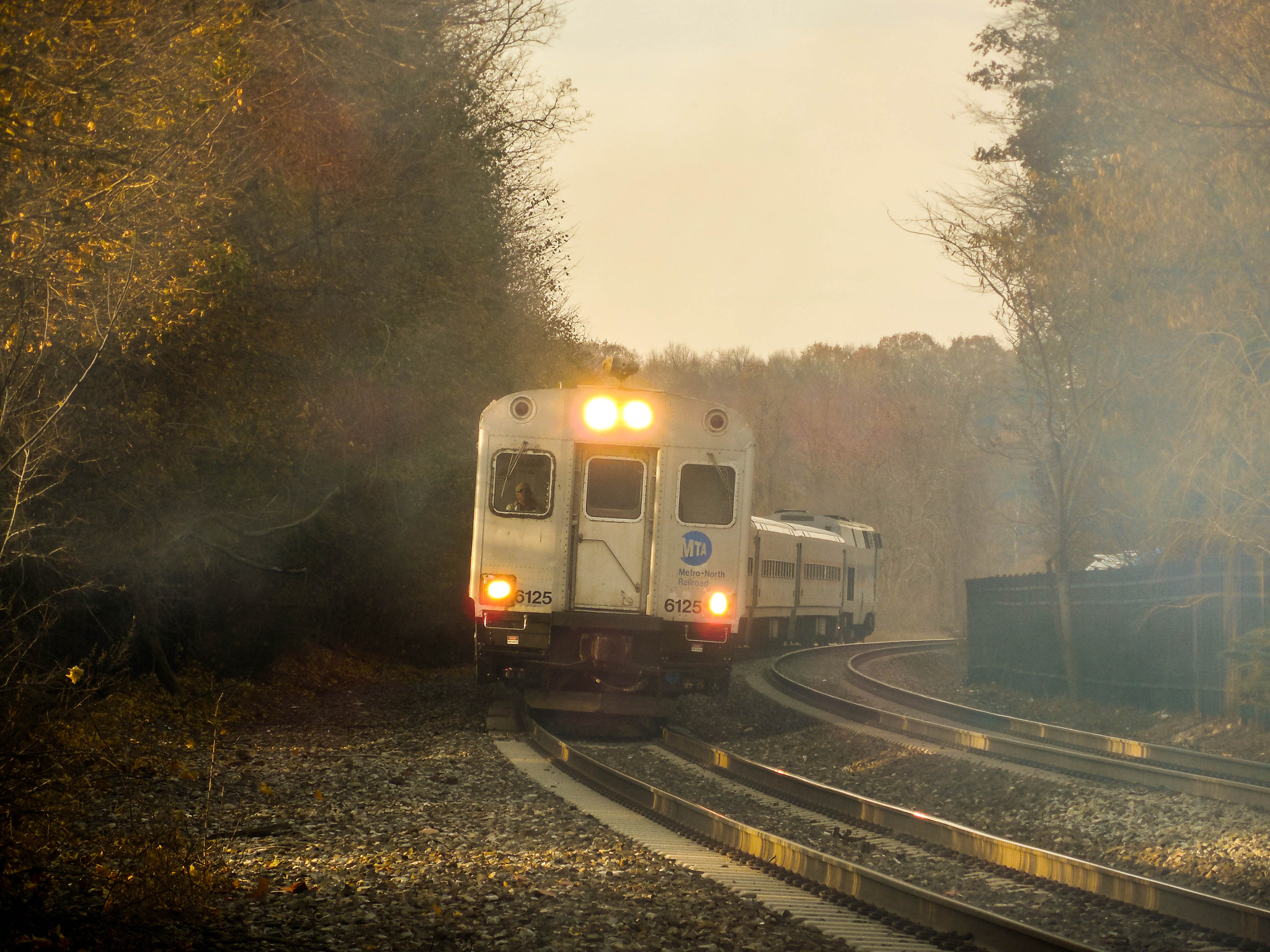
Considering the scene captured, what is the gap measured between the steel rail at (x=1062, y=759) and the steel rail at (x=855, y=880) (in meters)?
4.20

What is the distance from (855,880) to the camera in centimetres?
651

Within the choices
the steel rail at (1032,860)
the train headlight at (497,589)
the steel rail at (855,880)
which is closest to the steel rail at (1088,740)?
the steel rail at (1032,860)

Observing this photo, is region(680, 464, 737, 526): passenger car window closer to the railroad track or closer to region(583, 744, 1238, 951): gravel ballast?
region(583, 744, 1238, 951): gravel ballast

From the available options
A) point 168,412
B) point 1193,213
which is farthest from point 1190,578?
point 168,412

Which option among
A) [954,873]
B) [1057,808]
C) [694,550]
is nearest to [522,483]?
[694,550]

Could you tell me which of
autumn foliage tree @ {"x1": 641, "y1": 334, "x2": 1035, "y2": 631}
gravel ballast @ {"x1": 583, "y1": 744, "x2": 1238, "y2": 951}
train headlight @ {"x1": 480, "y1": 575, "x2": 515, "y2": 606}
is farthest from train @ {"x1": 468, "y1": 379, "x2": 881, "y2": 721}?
autumn foliage tree @ {"x1": 641, "y1": 334, "x2": 1035, "y2": 631}

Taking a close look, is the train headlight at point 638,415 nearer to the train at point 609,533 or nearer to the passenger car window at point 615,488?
the train at point 609,533

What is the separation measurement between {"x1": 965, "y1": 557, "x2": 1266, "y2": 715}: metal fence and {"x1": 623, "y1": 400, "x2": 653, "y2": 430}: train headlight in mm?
7861

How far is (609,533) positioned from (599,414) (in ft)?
3.97

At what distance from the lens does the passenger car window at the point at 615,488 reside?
12188 millimetres

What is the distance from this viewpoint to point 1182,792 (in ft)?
32.7

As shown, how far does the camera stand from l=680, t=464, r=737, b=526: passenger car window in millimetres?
12141

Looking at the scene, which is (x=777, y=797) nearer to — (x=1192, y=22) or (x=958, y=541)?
(x=1192, y=22)

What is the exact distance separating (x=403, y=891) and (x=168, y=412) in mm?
7669
